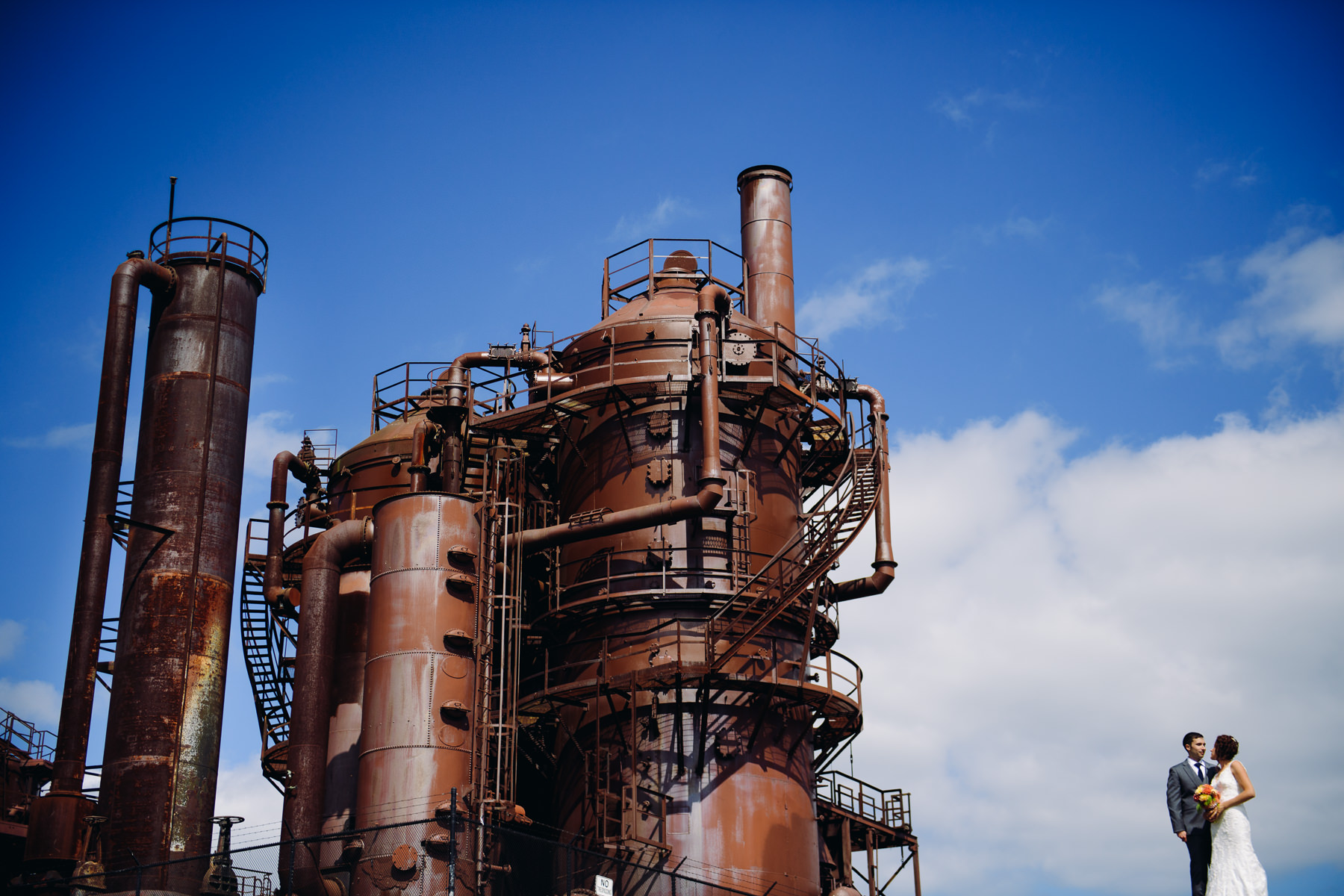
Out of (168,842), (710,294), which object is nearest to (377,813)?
(168,842)

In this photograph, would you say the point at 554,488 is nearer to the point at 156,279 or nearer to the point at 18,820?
the point at 156,279

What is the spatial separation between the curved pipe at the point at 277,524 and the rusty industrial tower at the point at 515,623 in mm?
111

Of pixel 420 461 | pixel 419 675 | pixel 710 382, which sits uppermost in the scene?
pixel 710 382

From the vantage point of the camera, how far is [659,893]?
2773 centimetres

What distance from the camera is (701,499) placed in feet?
94.5

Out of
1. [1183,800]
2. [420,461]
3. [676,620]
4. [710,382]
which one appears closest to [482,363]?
[420,461]

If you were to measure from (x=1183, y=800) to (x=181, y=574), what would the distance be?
22.9 m

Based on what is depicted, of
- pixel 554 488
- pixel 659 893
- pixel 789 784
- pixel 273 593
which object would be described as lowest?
pixel 659 893

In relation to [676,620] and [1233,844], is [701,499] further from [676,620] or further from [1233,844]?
[1233,844]

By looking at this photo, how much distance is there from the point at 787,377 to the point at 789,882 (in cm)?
1110

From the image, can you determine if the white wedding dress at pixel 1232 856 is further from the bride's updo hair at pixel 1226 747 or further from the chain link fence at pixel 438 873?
the chain link fence at pixel 438 873

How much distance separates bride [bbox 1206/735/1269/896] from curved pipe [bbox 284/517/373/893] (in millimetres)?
22182

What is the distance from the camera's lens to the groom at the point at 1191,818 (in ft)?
41.1

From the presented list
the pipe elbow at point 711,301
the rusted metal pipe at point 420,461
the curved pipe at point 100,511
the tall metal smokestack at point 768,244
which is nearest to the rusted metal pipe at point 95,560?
the curved pipe at point 100,511
